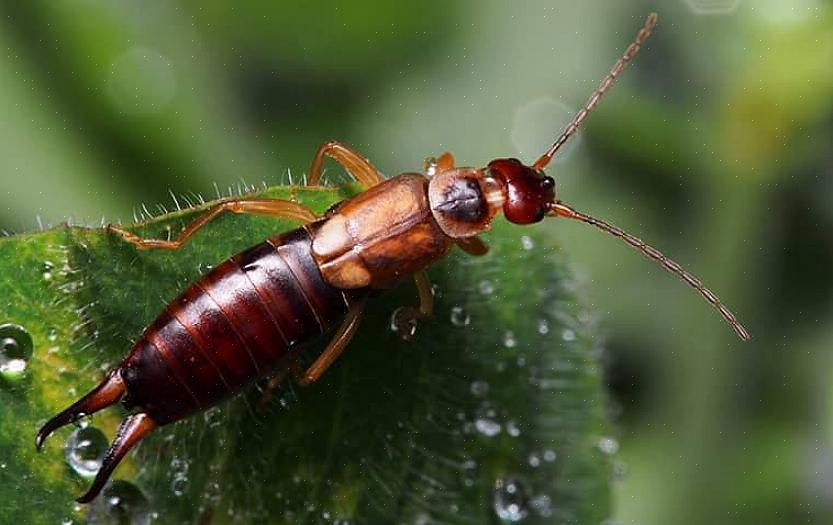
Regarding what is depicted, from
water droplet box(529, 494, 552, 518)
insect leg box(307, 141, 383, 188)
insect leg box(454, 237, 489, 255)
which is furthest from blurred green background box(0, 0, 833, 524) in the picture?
water droplet box(529, 494, 552, 518)

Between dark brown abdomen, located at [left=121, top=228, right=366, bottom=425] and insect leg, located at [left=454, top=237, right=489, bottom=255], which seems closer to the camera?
dark brown abdomen, located at [left=121, top=228, right=366, bottom=425]

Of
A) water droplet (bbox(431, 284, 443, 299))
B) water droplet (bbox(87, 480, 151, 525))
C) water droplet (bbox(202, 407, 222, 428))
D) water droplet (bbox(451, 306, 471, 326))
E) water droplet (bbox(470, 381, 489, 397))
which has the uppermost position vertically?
water droplet (bbox(431, 284, 443, 299))

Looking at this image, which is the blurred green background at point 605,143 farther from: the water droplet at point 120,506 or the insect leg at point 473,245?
the water droplet at point 120,506

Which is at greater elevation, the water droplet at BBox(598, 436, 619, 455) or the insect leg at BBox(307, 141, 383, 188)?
the insect leg at BBox(307, 141, 383, 188)

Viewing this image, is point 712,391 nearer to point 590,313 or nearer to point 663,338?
point 663,338

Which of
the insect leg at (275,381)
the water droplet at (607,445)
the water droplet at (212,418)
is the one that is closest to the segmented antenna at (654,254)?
the water droplet at (607,445)

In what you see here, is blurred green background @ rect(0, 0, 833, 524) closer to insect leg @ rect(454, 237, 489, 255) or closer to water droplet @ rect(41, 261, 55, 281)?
insect leg @ rect(454, 237, 489, 255)
